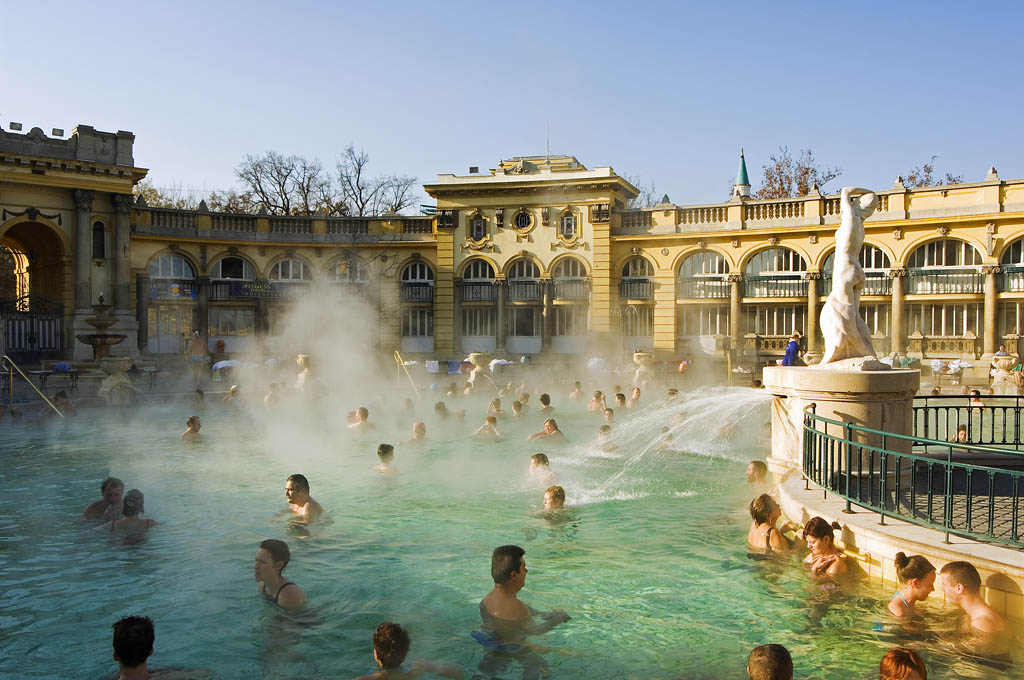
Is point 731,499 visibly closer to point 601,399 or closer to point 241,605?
point 241,605

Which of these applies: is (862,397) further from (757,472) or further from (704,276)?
(704,276)

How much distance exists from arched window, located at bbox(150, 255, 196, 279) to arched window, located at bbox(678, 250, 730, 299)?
21.6 m

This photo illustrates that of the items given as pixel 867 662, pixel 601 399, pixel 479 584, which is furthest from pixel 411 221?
pixel 867 662

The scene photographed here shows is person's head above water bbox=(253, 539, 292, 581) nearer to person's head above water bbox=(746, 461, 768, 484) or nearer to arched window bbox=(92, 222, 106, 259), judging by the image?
person's head above water bbox=(746, 461, 768, 484)

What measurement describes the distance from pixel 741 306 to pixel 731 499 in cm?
2308

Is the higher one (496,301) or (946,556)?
(496,301)

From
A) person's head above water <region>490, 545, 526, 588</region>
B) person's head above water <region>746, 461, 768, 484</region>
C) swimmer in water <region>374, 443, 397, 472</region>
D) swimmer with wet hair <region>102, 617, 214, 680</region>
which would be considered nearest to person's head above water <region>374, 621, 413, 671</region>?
person's head above water <region>490, 545, 526, 588</region>

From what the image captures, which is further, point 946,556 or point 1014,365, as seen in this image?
point 1014,365

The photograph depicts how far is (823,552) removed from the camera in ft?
24.3

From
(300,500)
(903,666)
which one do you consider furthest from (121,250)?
(903,666)

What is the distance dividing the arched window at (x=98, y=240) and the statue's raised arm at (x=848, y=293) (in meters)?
29.0

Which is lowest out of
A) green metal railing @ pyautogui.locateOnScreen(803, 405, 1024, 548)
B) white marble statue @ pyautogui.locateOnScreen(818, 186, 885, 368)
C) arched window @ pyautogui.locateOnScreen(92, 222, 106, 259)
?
green metal railing @ pyautogui.locateOnScreen(803, 405, 1024, 548)

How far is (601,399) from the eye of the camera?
795 inches

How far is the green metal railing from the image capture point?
728cm
